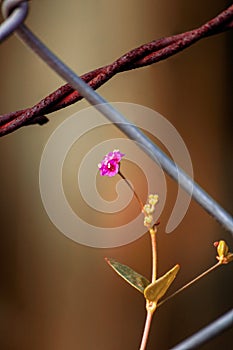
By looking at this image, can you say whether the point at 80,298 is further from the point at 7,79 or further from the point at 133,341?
the point at 7,79

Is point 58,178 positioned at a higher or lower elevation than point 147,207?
higher

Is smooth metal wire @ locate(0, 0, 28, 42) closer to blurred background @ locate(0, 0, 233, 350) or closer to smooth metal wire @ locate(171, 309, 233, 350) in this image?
smooth metal wire @ locate(171, 309, 233, 350)

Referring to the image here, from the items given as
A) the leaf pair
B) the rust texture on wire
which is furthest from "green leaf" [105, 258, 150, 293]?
the rust texture on wire

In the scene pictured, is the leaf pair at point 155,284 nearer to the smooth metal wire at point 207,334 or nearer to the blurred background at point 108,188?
the smooth metal wire at point 207,334

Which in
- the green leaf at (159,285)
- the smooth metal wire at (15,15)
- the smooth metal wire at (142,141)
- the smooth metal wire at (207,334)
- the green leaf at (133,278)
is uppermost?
the smooth metal wire at (15,15)

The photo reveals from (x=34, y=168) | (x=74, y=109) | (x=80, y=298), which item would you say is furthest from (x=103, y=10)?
(x=80, y=298)

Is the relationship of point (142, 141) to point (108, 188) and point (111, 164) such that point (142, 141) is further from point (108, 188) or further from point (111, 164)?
point (108, 188)

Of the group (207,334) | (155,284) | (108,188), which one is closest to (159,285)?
(155,284)

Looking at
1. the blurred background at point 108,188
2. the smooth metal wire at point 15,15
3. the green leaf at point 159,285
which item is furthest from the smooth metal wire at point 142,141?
the blurred background at point 108,188
